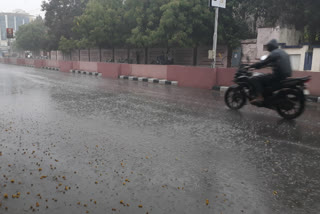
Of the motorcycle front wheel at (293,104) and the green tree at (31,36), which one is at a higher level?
the green tree at (31,36)

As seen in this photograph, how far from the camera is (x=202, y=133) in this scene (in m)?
5.67

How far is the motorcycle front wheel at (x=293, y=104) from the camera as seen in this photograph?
6.83 m

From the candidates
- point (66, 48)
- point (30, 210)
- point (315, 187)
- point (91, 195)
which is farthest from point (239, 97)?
point (66, 48)

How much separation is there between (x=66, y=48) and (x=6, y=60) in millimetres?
20321

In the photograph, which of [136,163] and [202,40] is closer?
[136,163]

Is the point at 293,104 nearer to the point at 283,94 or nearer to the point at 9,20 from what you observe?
the point at 283,94

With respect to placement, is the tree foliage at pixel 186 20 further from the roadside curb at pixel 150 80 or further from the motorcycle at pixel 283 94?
the motorcycle at pixel 283 94

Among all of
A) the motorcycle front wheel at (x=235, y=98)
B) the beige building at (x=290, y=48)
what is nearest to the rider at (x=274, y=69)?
the motorcycle front wheel at (x=235, y=98)

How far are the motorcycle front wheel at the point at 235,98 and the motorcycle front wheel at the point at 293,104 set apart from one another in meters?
1.19

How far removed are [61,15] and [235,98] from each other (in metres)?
40.8

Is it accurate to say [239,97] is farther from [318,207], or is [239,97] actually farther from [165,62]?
[165,62]

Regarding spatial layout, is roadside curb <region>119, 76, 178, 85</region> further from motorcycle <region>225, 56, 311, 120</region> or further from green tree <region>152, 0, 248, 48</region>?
motorcycle <region>225, 56, 311, 120</region>

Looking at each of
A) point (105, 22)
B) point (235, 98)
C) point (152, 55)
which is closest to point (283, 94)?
point (235, 98)

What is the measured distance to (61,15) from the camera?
141 ft
